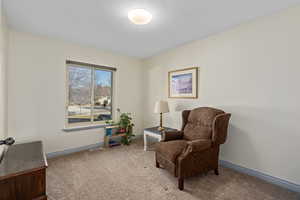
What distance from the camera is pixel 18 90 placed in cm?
238

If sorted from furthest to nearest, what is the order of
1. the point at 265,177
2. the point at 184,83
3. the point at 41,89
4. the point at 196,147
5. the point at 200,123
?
the point at 184,83
the point at 41,89
the point at 200,123
the point at 265,177
the point at 196,147

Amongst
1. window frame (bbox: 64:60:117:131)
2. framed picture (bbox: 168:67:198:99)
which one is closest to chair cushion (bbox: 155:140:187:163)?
framed picture (bbox: 168:67:198:99)

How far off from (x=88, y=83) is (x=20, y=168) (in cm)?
229

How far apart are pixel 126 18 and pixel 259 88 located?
2254mm

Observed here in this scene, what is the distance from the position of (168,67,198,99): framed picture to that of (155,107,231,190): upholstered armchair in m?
0.56

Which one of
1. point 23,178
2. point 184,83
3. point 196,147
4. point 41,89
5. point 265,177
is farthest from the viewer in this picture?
point 184,83

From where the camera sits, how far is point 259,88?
6.58 feet

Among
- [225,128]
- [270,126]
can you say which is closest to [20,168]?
[225,128]

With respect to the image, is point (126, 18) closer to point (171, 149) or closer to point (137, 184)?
point (171, 149)

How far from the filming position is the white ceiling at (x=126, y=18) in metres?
1.71

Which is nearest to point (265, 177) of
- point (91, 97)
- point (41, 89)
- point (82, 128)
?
point (82, 128)

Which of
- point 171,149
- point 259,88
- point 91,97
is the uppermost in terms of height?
point 259,88

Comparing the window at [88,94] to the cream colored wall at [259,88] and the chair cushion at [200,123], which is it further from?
the cream colored wall at [259,88]

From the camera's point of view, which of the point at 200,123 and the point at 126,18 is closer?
the point at 126,18
